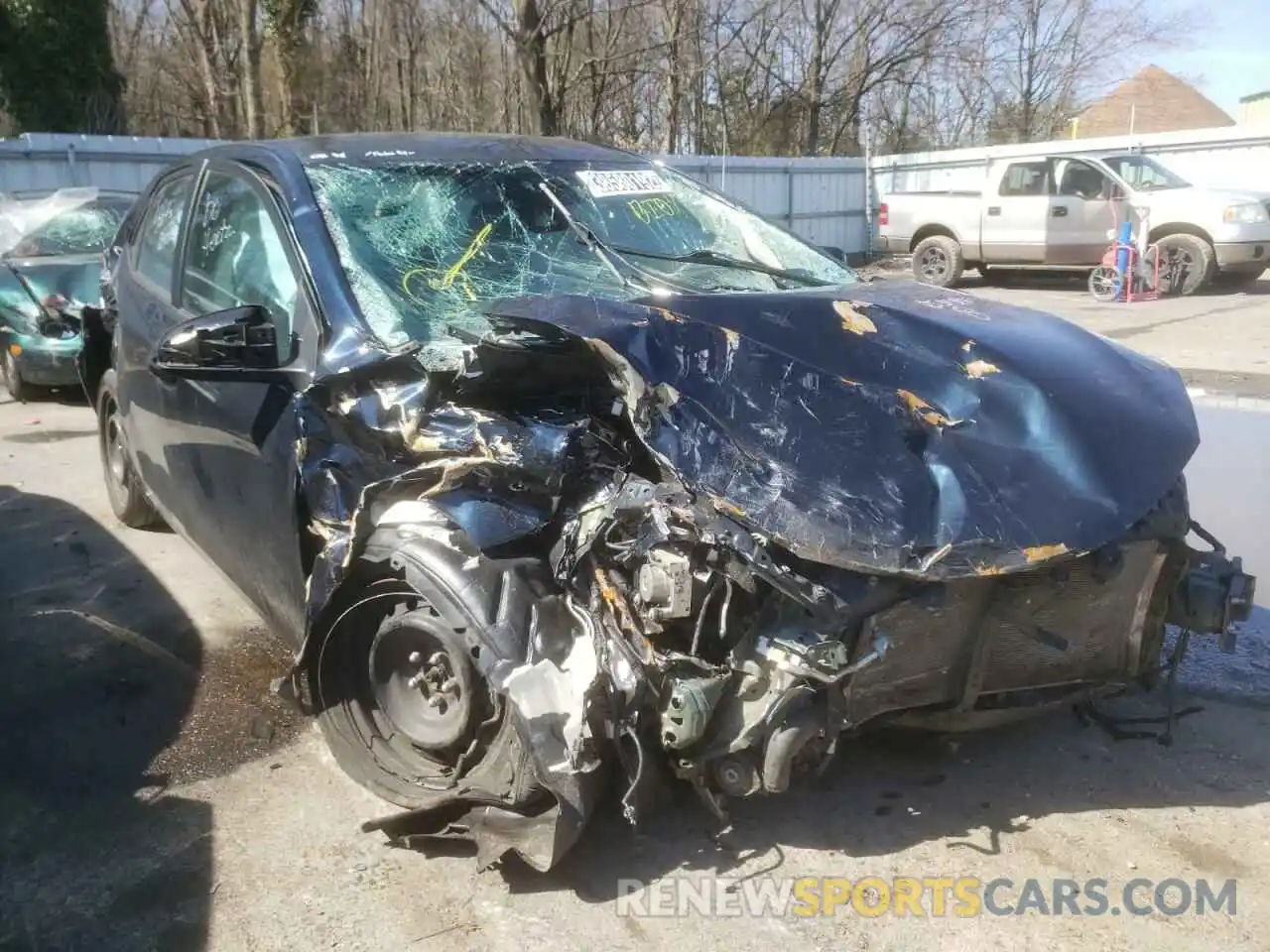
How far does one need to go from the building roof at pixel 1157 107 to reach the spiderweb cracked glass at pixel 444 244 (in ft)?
173

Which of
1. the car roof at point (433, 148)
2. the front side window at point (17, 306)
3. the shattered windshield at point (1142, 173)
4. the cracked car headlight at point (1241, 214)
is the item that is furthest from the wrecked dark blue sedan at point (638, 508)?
the shattered windshield at point (1142, 173)

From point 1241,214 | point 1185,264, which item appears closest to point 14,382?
point 1185,264

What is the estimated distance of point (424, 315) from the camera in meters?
3.21

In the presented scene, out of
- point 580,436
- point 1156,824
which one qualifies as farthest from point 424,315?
point 1156,824

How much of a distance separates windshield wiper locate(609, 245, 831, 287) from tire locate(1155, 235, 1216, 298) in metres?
12.7

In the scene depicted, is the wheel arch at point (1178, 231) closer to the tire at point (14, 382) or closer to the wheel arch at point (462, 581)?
the tire at point (14, 382)

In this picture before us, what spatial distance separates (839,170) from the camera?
20797mm

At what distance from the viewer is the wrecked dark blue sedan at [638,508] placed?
2535 millimetres

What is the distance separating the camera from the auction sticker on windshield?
396 cm

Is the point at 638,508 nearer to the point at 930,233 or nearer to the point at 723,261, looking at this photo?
the point at 723,261

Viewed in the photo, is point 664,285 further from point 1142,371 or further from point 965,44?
point 965,44

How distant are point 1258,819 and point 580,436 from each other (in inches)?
85.7

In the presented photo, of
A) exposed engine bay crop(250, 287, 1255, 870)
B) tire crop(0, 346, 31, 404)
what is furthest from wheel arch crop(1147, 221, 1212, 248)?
tire crop(0, 346, 31, 404)

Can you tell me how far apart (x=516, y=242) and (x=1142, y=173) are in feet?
47.0
